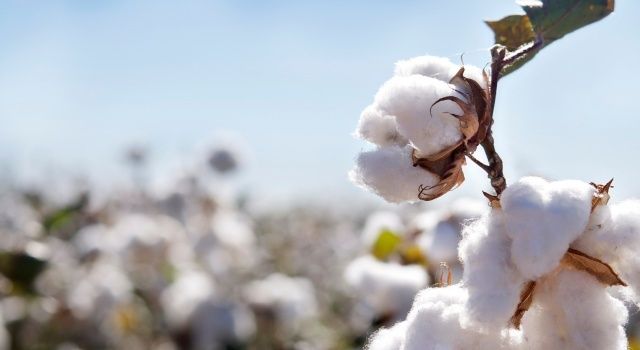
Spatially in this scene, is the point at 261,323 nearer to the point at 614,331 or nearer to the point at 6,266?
the point at 6,266

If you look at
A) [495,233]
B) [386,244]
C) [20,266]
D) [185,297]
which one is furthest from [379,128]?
[185,297]

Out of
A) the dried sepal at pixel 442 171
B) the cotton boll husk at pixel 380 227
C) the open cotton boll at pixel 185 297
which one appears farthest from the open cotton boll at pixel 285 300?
the dried sepal at pixel 442 171

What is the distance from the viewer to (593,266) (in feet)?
2.48

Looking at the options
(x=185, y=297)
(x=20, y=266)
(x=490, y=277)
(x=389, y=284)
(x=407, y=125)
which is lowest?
(x=185, y=297)

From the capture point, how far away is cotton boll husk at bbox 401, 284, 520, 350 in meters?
0.77

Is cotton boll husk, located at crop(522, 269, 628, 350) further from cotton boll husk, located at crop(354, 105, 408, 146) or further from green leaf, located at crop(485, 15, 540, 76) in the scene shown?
green leaf, located at crop(485, 15, 540, 76)

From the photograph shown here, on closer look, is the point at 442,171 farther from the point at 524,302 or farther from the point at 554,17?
the point at 554,17

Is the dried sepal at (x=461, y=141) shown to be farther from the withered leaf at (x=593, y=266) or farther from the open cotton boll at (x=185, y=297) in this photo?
the open cotton boll at (x=185, y=297)

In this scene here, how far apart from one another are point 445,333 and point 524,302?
3.0 inches

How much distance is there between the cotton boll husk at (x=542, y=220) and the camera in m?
0.71

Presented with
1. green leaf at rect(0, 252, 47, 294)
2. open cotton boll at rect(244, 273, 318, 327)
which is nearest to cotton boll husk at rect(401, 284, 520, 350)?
green leaf at rect(0, 252, 47, 294)

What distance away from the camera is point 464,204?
2037mm

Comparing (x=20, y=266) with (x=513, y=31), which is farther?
(x=20, y=266)

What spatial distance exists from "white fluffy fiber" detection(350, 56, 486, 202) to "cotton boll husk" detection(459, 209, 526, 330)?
75 millimetres
